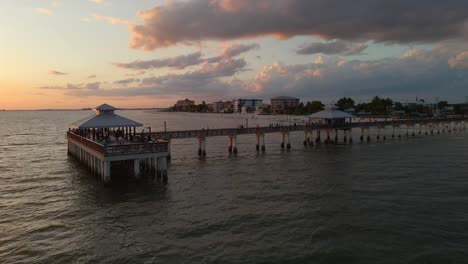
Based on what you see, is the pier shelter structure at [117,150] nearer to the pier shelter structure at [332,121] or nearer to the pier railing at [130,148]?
the pier railing at [130,148]

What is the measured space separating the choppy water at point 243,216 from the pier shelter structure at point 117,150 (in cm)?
182

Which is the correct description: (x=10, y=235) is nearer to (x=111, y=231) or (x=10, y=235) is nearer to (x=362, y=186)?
(x=111, y=231)

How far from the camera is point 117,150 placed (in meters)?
30.6

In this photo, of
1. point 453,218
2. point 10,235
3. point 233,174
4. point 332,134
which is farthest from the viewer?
point 332,134

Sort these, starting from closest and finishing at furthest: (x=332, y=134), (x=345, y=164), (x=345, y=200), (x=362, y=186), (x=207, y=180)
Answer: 1. (x=345, y=200)
2. (x=362, y=186)
3. (x=207, y=180)
4. (x=345, y=164)
5. (x=332, y=134)

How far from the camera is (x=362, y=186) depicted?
31125 millimetres

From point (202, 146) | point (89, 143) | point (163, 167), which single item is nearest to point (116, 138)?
point (89, 143)

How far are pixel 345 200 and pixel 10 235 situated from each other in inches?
910

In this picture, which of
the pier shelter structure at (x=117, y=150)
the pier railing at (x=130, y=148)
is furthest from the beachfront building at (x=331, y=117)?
the pier railing at (x=130, y=148)

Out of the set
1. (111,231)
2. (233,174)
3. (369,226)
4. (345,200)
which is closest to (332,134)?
(233,174)

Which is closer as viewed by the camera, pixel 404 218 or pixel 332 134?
pixel 404 218

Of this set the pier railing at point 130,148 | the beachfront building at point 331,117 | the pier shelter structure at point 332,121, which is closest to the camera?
the pier railing at point 130,148

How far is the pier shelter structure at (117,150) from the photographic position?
101 ft

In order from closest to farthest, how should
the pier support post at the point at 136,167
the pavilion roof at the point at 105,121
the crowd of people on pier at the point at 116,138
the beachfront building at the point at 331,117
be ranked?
the pier support post at the point at 136,167 < the crowd of people on pier at the point at 116,138 < the pavilion roof at the point at 105,121 < the beachfront building at the point at 331,117
